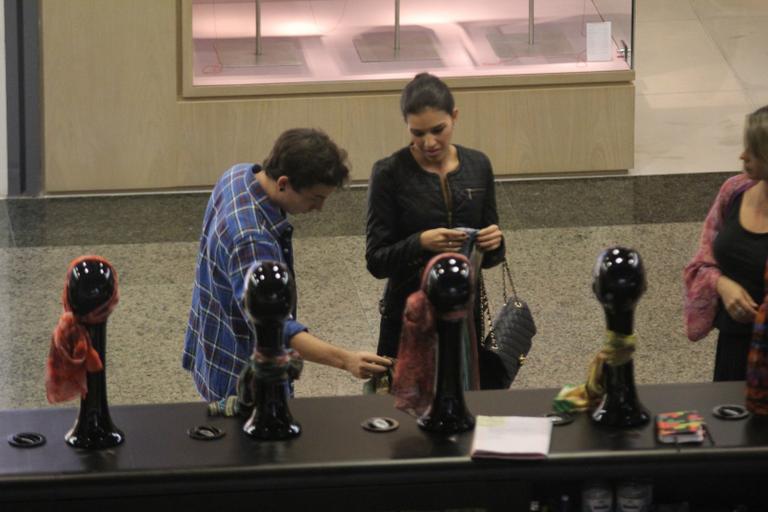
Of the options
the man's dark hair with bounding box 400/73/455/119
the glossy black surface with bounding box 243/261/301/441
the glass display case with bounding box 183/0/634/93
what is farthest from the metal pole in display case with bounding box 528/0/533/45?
the glossy black surface with bounding box 243/261/301/441

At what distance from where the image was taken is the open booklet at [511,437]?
3137 millimetres

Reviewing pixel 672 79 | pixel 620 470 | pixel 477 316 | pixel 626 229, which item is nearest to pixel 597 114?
pixel 626 229

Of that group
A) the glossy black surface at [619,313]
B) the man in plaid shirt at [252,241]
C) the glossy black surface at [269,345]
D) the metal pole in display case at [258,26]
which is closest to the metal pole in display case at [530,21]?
the metal pole in display case at [258,26]

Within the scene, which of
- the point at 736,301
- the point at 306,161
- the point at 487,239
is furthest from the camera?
the point at 487,239

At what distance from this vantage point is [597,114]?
29.2 feet

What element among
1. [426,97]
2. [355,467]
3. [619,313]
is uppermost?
[426,97]

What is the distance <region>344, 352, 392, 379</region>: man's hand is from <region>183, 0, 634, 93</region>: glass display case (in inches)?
189

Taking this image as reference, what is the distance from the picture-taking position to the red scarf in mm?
3238

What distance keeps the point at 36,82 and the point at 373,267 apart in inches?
168

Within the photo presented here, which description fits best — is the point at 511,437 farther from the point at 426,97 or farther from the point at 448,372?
the point at 426,97

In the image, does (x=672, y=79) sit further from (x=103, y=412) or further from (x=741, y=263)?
(x=103, y=412)

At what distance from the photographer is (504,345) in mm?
4996

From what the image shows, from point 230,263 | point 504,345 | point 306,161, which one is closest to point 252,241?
point 230,263

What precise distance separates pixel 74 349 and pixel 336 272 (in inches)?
169
